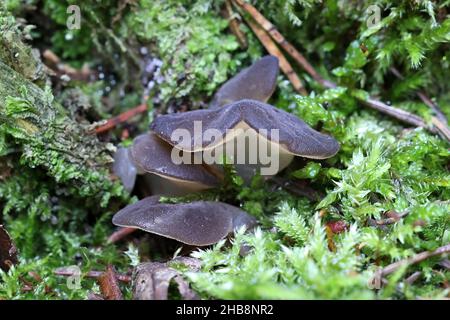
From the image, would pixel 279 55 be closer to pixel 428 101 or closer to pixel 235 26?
pixel 235 26

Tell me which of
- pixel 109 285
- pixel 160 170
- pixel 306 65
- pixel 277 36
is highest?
pixel 277 36

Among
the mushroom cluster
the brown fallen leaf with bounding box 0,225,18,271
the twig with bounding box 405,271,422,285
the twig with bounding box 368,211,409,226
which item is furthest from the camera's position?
the brown fallen leaf with bounding box 0,225,18,271

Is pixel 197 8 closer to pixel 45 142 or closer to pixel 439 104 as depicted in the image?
pixel 45 142

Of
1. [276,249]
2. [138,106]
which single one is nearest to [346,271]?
[276,249]

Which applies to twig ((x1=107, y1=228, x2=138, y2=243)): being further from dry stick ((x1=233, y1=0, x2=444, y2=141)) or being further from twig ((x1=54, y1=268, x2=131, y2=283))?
dry stick ((x1=233, y1=0, x2=444, y2=141))

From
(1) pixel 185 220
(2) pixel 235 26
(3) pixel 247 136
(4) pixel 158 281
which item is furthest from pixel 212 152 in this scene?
(2) pixel 235 26

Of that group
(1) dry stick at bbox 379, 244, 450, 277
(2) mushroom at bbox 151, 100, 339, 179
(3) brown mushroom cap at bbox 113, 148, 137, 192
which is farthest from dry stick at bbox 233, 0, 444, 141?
(3) brown mushroom cap at bbox 113, 148, 137, 192
